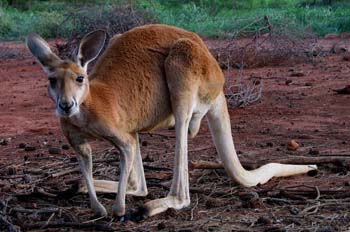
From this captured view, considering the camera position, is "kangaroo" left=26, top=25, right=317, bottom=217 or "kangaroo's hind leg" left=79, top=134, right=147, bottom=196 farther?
"kangaroo's hind leg" left=79, top=134, right=147, bottom=196

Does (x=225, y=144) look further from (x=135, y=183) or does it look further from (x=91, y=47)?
(x=91, y=47)

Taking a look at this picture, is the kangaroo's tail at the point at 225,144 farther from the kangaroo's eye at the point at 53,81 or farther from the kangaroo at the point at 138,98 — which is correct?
the kangaroo's eye at the point at 53,81

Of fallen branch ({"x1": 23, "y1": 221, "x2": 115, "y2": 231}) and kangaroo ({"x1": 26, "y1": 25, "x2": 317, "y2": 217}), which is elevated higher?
kangaroo ({"x1": 26, "y1": 25, "x2": 317, "y2": 217})

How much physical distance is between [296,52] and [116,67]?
24.2ft

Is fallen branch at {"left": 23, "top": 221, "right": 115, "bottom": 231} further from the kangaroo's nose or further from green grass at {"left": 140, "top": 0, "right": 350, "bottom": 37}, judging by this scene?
green grass at {"left": 140, "top": 0, "right": 350, "bottom": 37}

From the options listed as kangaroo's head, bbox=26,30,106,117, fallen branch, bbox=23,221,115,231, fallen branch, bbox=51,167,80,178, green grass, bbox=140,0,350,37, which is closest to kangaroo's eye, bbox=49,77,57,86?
kangaroo's head, bbox=26,30,106,117

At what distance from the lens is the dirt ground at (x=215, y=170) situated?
4.79 meters

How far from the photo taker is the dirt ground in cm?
479

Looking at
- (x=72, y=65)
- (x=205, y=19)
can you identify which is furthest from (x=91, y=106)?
(x=205, y=19)

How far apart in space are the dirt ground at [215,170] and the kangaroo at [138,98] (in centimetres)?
16

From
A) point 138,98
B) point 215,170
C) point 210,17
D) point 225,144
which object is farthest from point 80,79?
point 210,17

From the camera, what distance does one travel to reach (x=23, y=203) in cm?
527

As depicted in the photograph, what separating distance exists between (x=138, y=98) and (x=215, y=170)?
1116 mm

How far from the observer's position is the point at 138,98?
5.12 m
